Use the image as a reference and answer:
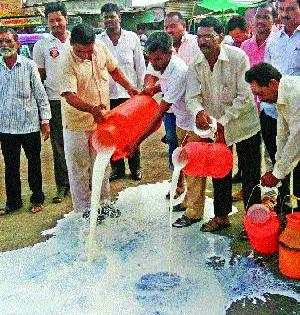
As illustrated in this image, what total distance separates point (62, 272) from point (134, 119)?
1.40m

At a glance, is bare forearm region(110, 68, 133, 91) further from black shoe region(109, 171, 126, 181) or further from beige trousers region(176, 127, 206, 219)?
black shoe region(109, 171, 126, 181)

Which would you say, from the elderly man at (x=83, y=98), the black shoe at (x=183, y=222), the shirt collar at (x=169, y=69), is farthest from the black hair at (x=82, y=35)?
the black shoe at (x=183, y=222)

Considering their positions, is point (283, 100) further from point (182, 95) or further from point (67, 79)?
point (67, 79)

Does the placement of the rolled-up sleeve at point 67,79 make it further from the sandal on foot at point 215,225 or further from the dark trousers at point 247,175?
the sandal on foot at point 215,225

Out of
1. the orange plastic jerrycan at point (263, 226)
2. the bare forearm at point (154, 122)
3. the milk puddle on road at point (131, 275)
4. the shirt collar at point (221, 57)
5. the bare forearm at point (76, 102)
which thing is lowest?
the milk puddle on road at point (131, 275)

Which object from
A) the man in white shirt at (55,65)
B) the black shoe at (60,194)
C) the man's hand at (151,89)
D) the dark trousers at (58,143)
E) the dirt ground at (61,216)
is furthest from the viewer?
the dark trousers at (58,143)

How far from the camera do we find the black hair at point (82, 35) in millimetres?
3953

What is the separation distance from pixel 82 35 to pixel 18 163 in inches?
71.0

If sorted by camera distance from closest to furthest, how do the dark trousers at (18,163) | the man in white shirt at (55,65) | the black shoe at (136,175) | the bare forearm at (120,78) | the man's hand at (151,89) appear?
1. the man's hand at (151,89)
2. the bare forearm at (120,78)
3. the dark trousers at (18,163)
4. the man in white shirt at (55,65)
5. the black shoe at (136,175)

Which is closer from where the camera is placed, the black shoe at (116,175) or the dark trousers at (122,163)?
the dark trousers at (122,163)

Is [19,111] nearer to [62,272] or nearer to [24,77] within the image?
[24,77]

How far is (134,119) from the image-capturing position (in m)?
3.91

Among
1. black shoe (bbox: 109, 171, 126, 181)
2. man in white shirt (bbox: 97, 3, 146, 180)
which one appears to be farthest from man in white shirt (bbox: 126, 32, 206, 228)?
black shoe (bbox: 109, 171, 126, 181)

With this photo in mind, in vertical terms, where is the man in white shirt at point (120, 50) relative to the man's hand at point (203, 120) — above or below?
above
